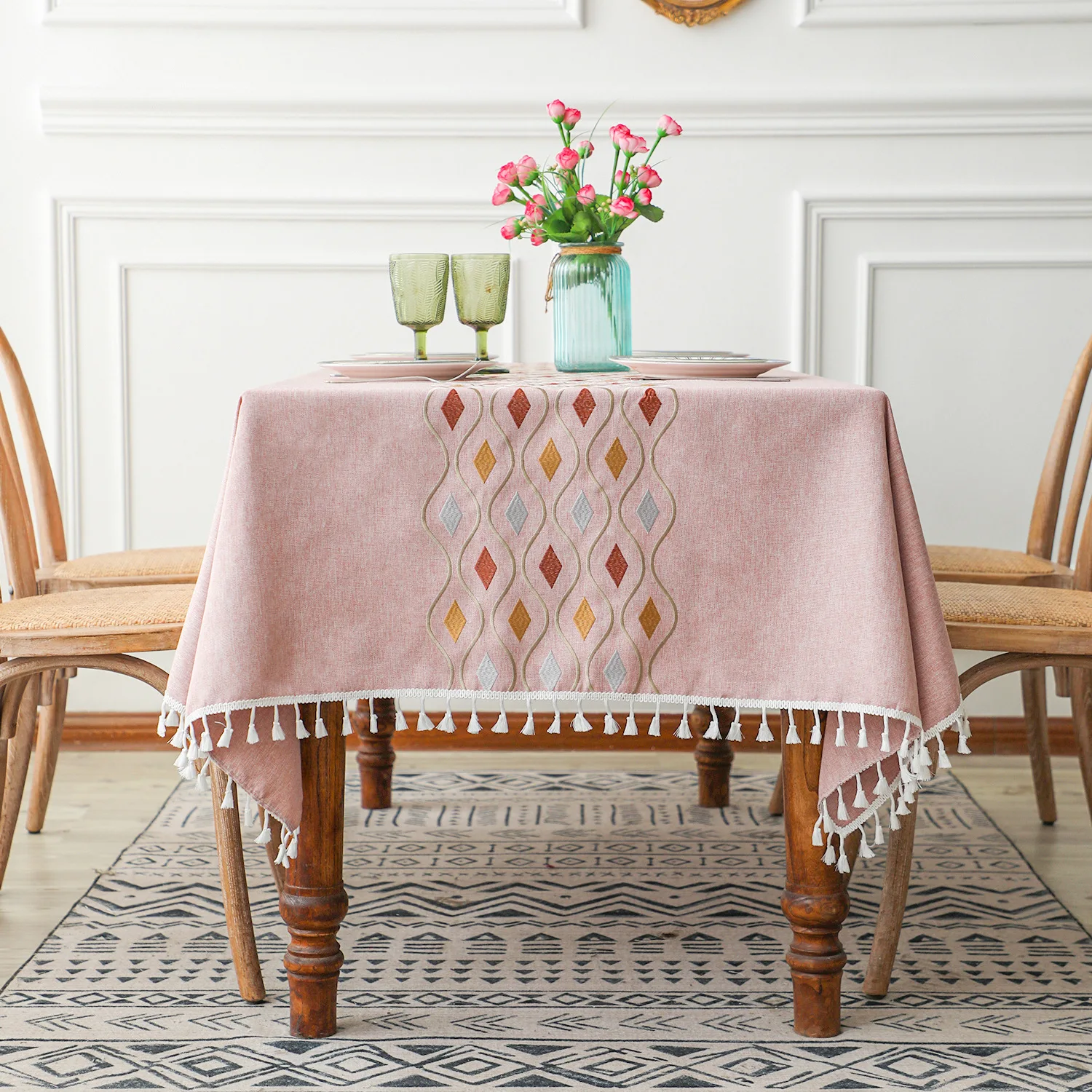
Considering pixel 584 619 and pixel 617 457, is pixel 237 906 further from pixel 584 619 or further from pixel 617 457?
pixel 617 457

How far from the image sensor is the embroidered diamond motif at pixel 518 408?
4.91 ft

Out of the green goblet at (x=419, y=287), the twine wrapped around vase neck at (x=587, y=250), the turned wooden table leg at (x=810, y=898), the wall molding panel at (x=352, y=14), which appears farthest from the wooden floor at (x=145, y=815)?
the wall molding panel at (x=352, y=14)

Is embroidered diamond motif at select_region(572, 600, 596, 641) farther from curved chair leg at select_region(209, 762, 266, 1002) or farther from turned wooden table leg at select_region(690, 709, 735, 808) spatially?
turned wooden table leg at select_region(690, 709, 735, 808)

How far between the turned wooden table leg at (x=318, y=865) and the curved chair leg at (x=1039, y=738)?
1329 mm

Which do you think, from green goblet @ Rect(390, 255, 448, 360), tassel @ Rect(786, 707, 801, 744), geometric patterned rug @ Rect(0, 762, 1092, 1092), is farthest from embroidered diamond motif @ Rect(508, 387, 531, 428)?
geometric patterned rug @ Rect(0, 762, 1092, 1092)

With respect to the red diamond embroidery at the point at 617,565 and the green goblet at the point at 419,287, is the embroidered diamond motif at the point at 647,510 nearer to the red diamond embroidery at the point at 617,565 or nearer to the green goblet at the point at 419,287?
the red diamond embroidery at the point at 617,565

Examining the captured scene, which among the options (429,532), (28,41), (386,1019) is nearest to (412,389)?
(429,532)

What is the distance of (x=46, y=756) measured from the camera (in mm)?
2336

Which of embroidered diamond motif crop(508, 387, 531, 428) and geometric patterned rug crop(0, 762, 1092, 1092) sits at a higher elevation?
embroidered diamond motif crop(508, 387, 531, 428)

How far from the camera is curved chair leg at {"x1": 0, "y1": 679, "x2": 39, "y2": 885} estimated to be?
6.34 ft

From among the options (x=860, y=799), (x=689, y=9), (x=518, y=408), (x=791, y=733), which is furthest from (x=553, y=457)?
(x=689, y=9)

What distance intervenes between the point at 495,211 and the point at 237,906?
1578 millimetres

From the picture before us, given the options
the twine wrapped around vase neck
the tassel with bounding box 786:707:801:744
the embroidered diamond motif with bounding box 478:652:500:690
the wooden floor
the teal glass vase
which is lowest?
the wooden floor

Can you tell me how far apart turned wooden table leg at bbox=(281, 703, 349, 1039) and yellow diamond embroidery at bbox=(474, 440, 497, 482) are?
33 cm
